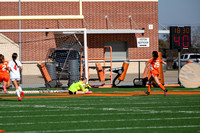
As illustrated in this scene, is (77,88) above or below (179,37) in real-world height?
below

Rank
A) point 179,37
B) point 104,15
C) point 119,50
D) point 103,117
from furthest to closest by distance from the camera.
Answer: point 119,50, point 104,15, point 179,37, point 103,117

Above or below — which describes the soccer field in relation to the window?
below

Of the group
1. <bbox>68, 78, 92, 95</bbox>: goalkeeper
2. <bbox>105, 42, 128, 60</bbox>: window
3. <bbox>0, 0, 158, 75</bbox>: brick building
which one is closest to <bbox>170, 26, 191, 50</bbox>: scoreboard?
<bbox>68, 78, 92, 95</bbox>: goalkeeper

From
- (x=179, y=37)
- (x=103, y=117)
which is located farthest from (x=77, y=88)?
(x=179, y=37)

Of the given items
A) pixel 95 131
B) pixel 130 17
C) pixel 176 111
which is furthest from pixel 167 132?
pixel 130 17

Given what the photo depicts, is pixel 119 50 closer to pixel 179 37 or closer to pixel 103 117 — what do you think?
pixel 179 37

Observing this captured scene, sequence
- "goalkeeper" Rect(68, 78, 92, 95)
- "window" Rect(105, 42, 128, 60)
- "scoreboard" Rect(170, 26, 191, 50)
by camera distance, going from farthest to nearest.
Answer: "window" Rect(105, 42, 128, 60), "scoreboard" Rect(170, 26, 191, 50), "goalkeeper" Rect(68, 78, 92, 95)

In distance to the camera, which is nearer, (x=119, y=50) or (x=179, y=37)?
(x=179, y=37)

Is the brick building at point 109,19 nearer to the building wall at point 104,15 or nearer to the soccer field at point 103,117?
the building wall at point 104,15

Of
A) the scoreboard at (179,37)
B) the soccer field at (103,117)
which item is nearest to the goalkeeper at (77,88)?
the soccer field at (103,117)

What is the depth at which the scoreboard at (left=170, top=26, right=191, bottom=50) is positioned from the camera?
22484mm

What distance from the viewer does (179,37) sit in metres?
22.6

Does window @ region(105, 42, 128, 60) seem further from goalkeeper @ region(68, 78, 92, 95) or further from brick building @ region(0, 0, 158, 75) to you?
goalkeeper @ region(68, 78, 92, 95)

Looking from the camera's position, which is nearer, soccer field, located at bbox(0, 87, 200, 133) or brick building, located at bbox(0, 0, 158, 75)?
soccer field, located at bbox(0, 87, 200, 133)
